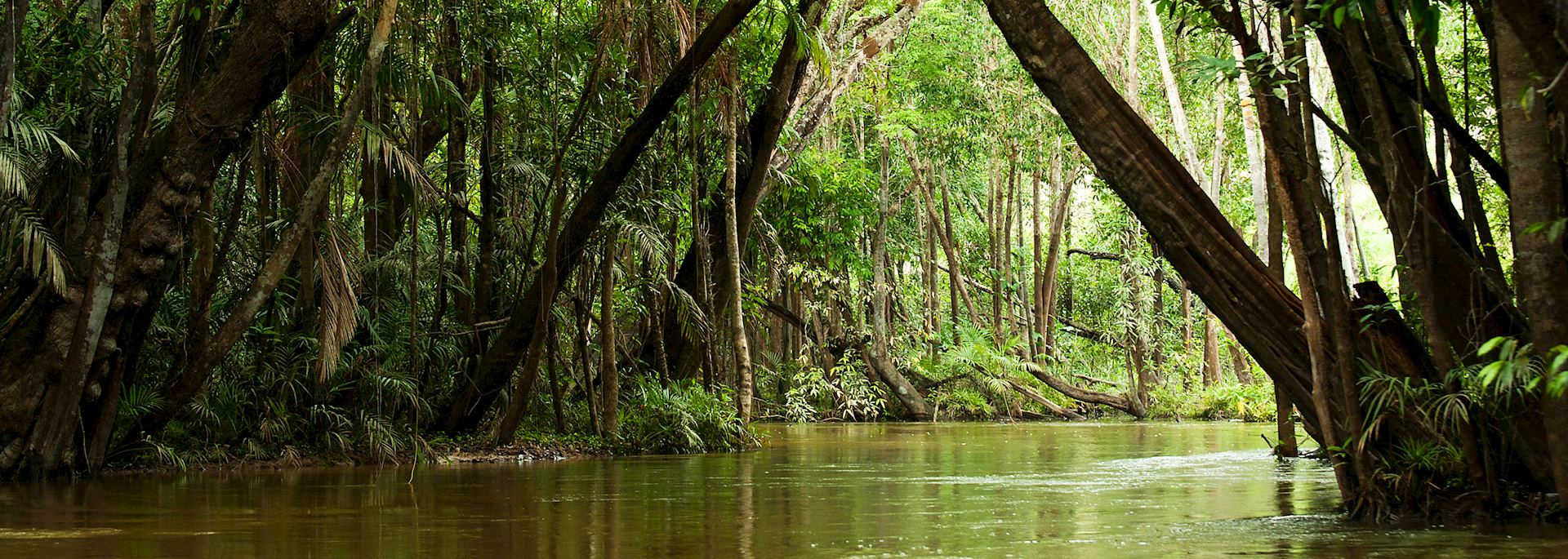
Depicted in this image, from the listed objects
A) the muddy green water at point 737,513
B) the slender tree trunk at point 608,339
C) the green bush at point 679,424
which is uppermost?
the slender tree trunk at point 608,339

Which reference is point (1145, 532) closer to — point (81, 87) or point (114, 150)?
point (114, 150)

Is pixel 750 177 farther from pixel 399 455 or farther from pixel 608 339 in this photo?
pixel 399 455

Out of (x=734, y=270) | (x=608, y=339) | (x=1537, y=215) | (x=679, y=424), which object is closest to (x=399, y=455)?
(x=608, y=339)

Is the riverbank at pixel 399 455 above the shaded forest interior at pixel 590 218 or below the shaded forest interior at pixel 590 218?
below

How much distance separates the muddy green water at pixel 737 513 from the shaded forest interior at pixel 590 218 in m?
0.75

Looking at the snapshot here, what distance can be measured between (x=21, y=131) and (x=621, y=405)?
6323mm

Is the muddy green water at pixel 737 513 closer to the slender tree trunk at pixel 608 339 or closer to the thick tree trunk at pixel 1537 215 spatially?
the thick tree trunk at pixel 1537 215

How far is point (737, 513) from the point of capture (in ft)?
20.9

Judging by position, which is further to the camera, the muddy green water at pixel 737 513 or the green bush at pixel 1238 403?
the green bush at pixel 1238 403

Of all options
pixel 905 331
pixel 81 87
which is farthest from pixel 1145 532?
pixel 905 331

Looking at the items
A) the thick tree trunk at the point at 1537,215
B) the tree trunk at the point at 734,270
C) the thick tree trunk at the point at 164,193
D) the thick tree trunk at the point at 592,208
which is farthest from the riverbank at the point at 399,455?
the thick tree trunk at the point at 1537,215

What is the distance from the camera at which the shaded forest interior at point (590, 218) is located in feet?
19.1

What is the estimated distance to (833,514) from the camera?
634 cm

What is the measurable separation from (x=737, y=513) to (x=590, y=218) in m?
5.43
